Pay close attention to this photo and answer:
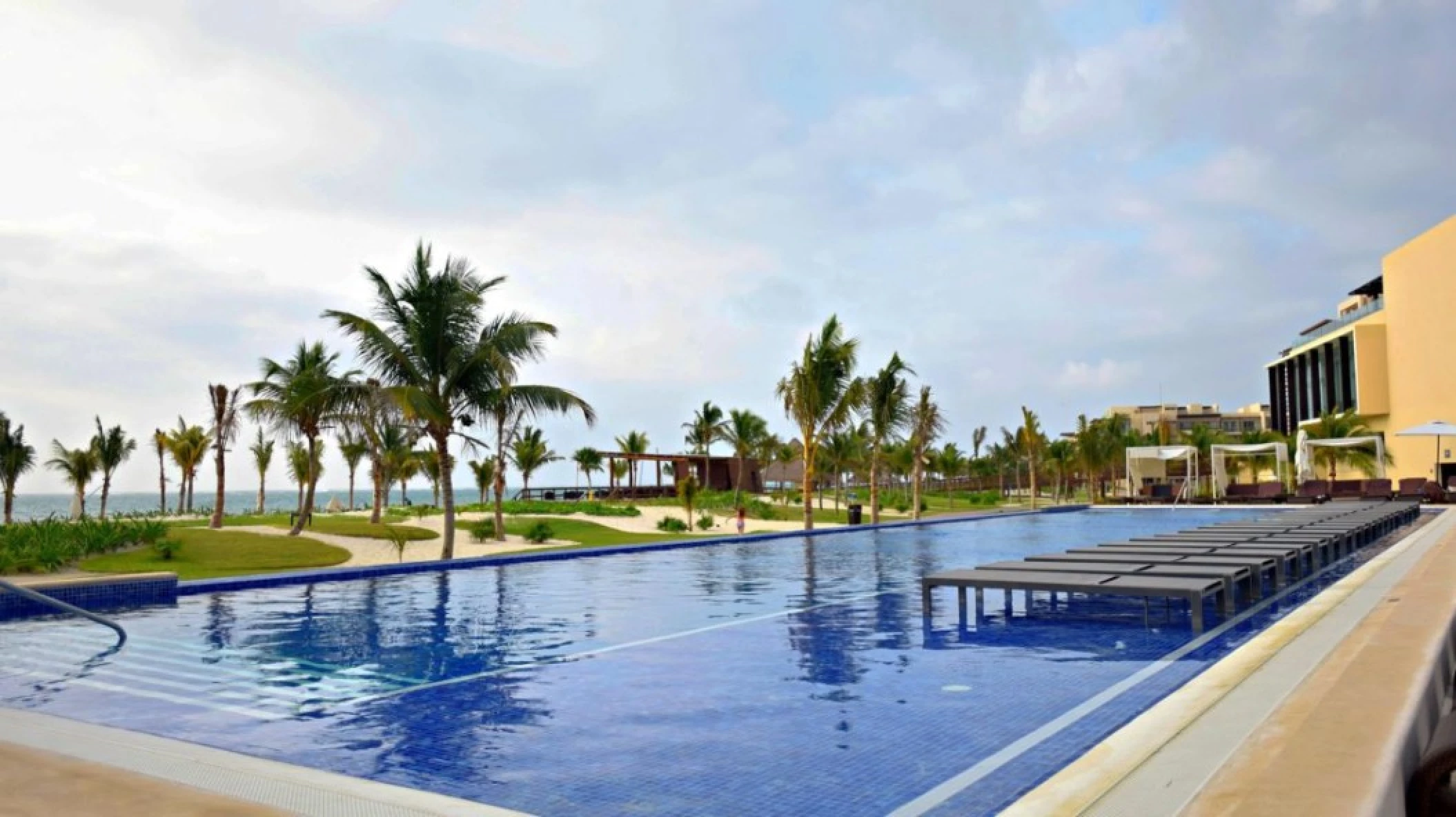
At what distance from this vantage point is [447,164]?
18.7 m

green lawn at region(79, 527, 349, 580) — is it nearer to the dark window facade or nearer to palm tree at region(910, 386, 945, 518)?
palm tree at region(910, 386, 945, 518)

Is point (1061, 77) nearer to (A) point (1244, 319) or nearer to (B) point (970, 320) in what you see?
(B) point (970, 320)

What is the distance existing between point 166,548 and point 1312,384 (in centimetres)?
5496

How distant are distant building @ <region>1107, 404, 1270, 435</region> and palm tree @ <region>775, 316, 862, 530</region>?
70061mm

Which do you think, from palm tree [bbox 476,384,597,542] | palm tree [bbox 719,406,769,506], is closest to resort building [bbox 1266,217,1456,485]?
palm tree [bbox 719,406,769,506]

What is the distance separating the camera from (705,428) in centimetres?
5288

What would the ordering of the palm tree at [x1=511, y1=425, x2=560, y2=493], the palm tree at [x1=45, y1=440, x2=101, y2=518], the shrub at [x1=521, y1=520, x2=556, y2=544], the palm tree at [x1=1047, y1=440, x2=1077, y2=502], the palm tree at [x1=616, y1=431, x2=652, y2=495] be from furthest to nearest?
the palm tree at [x1=616, y1=431, x2=652, y2=495]
the palm tree at [x1=1047, y1=440, x2=1077, y2=502]
the palm tree at [x1=511, y1=425, x2=560, y2=493]
the palm tree at [x1=45, y1=440, x2=101, y2=518]
the shrub at [x1=521, y1=520, x2=556, y2=544]

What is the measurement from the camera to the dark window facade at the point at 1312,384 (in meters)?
46.7

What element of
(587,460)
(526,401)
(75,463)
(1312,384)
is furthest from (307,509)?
(1312,384)

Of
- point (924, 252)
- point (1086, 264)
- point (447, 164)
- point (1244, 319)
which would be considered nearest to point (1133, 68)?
point (924, 252)

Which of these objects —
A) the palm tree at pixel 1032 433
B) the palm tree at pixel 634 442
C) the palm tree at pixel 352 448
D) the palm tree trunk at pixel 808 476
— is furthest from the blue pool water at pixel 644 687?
→ the palm tree at pixel 634 442

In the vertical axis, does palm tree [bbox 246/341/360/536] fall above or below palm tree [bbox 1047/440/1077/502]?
above

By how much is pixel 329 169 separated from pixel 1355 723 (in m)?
18.1

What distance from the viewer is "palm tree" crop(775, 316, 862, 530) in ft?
80.6
